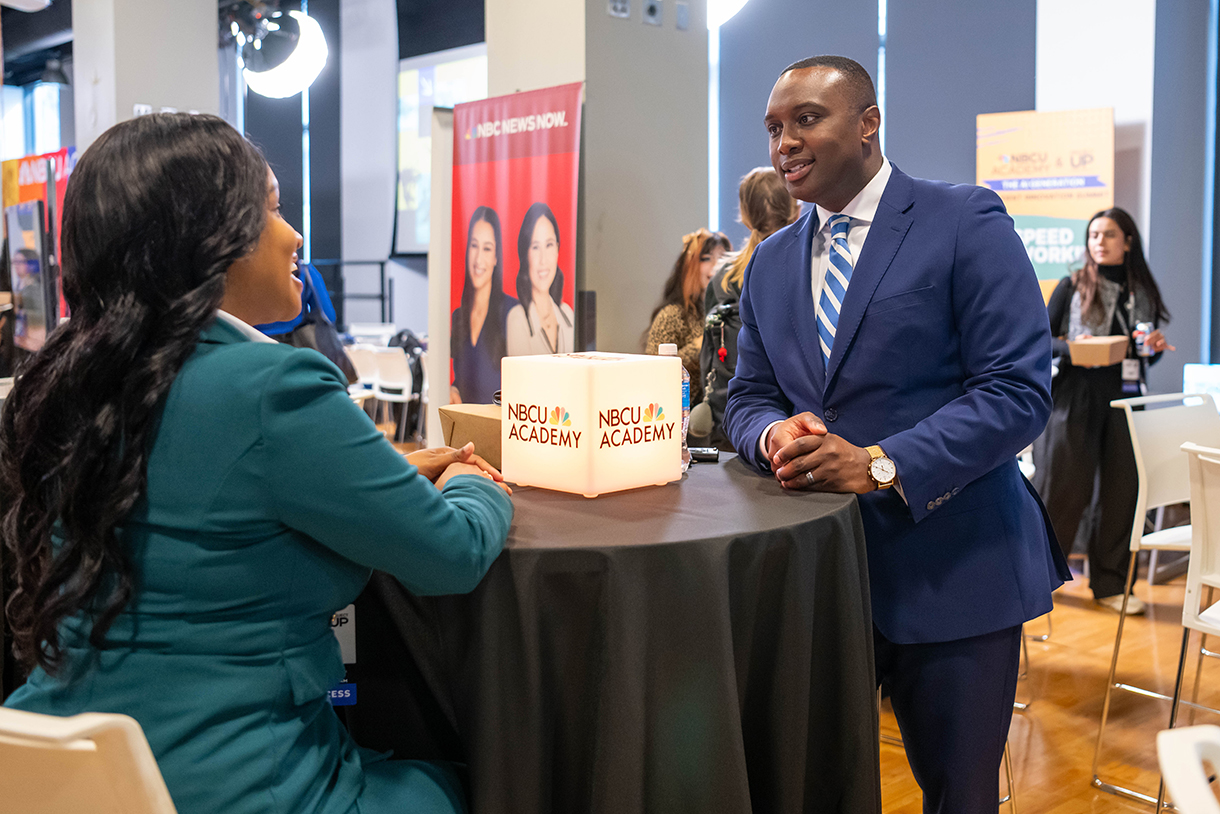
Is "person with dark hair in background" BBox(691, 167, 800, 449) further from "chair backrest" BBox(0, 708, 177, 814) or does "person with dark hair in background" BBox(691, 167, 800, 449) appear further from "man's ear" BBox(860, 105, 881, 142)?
"chair backrest" BBox(0, 708, 177, 814)

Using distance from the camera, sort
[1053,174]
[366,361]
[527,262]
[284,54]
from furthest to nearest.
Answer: [366,361] → [284,54] → [1053,174] → [527,262]

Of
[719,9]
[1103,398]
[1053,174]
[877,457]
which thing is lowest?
[1103,398]

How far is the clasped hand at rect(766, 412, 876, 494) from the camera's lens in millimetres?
1526

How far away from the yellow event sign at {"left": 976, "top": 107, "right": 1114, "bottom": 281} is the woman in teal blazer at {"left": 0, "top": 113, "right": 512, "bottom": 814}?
223 inches

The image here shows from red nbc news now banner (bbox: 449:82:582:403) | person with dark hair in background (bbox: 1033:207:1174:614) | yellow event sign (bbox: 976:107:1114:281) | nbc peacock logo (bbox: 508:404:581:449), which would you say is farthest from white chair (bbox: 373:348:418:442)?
nbc peacock logo (bbox: 508:404:581:449)

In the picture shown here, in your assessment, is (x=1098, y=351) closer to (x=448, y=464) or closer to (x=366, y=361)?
(x=448, y=464)

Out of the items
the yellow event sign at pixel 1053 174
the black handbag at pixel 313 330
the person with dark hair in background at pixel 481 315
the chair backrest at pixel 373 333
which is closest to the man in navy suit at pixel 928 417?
the black handbag at pixel 313 330

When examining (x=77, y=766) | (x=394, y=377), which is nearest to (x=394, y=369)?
(x=394, y=377)

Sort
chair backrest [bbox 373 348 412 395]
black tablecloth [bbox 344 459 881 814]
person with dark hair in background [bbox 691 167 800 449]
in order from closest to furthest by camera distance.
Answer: black tablecloth [bbox 344 459 881 814] → person with dark hair in background [bbox 691 167 800 449] → chair backrest [bbox 373 348 412 395]

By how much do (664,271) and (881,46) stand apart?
13.5ft

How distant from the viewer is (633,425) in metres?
1.60

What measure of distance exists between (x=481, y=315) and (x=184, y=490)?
3.62 m

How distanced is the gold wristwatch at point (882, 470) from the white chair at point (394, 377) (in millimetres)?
7389

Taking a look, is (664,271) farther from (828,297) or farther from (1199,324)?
(1199,324)
